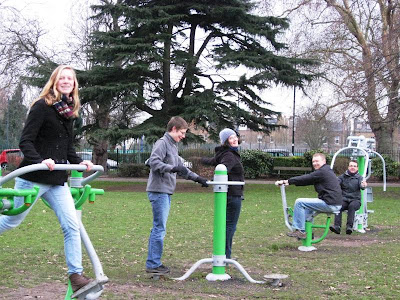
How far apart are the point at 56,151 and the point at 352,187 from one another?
716cm

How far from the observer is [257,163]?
2873cm

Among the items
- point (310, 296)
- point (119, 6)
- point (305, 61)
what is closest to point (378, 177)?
point (305, 61)

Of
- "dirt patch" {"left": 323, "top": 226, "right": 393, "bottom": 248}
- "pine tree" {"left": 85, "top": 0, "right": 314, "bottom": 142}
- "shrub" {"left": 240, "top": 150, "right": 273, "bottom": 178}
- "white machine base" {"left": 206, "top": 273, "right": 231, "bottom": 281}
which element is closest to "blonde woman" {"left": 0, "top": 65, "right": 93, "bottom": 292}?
"white machine base" {"left": 206, "top": 273, "right": 231, "bottom": 281}

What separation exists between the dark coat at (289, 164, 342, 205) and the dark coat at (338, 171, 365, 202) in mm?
1986

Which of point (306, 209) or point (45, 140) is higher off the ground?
point (45, 140)

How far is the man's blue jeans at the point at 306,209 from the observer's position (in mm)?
8500

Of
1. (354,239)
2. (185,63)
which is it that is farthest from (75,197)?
(185,63)

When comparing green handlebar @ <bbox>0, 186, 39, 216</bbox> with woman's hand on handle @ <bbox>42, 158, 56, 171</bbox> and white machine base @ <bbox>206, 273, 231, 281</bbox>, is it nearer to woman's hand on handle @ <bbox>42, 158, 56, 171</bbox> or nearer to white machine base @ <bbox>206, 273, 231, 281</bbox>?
woman's hand on handle @ <bbox>42, 158, 56, 171</bbox>

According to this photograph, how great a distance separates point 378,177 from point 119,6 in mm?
15230

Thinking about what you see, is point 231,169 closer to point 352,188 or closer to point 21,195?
point 21,195

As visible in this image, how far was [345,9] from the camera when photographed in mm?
27234

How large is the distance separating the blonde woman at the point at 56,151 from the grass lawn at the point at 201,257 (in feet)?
3.10

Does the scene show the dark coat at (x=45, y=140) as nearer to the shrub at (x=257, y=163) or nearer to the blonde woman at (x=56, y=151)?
the blonde woman at (x=56, y=151)

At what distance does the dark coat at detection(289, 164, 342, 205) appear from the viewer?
8.53 m
